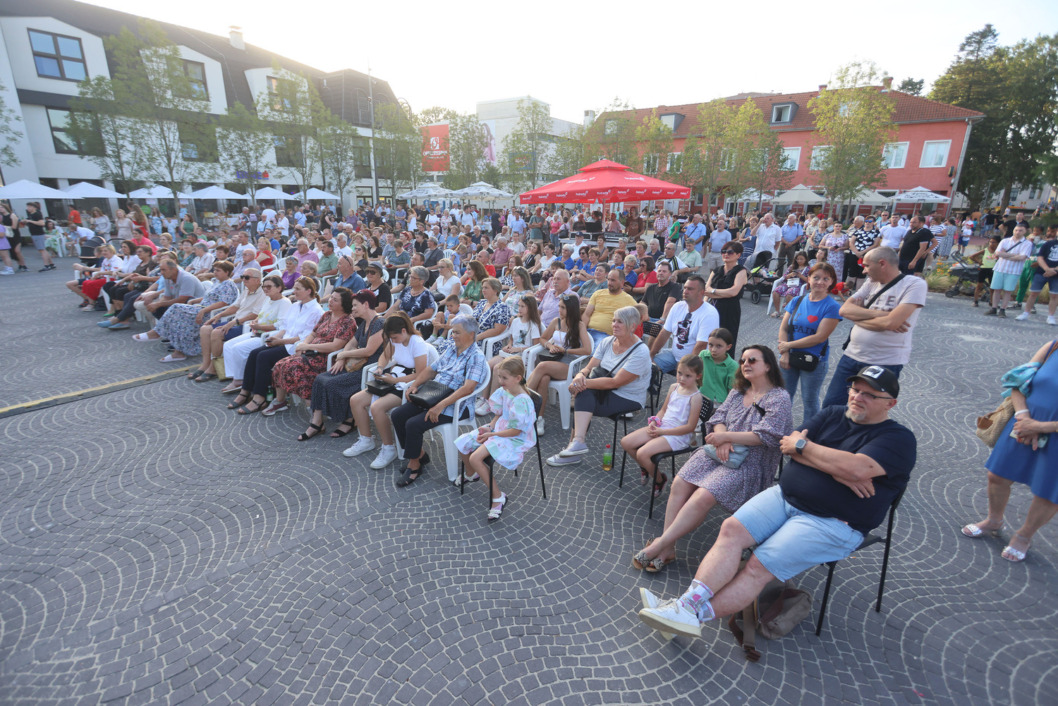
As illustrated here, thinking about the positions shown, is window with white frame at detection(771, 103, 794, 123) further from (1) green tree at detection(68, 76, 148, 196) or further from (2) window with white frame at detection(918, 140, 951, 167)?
(1) green tree at detection(68, 76, 148, 196)

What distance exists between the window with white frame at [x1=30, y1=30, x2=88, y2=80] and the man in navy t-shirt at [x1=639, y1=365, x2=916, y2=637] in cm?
3468

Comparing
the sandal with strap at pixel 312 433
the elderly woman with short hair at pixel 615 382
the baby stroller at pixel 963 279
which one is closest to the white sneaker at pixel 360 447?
the sandal with strap at pixel 312 433

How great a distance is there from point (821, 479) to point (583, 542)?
168cm

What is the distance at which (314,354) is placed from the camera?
552 centimetres

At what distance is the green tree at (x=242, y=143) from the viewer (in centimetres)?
2397

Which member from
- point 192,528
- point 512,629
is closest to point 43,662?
point 192,528

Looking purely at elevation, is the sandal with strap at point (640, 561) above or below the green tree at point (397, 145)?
below

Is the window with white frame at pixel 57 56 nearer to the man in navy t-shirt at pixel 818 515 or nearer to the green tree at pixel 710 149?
the green tree at pixel 710 149

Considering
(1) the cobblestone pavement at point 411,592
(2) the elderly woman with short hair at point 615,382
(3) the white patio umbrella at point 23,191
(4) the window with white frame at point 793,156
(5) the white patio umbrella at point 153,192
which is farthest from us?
(4) the window with white frame at point 793,156

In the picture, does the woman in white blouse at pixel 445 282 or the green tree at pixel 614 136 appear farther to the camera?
the green tree at pixel 614 136

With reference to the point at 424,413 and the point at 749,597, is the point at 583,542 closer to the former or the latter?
the point at 749,597

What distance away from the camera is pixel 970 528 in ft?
11.8

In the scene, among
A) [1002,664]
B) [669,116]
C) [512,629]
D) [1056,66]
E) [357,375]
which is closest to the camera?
[1002,664]

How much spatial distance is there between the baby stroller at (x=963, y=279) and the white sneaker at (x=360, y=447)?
15.3 metres
